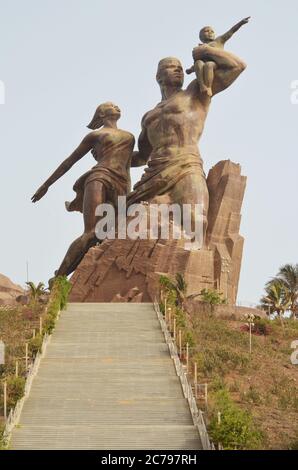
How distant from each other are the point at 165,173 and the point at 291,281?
665cm

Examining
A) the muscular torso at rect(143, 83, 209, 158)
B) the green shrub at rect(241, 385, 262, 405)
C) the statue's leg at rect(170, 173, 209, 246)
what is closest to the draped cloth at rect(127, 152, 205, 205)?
the statue's leg at rect(170, 173, 209, 246)

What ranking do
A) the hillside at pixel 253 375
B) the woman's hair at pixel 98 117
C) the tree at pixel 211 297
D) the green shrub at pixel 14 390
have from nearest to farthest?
the hillside at pixel 253 375 < the green shrub at pixel 14 390 < the tree at pixel 211 297 < the woman's hair at pixel 98 117

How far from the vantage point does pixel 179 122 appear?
106 feet

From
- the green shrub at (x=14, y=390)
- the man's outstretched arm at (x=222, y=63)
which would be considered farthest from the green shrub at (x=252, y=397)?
the man's outstretched arm at (x=222, y=63)

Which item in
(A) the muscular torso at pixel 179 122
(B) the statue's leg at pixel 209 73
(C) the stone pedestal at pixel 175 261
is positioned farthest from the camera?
(A) the muscular torso at pixel 179 122

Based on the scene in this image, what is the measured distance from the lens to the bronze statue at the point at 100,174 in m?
33.2

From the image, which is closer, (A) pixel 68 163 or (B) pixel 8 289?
(A) pixel 68 163

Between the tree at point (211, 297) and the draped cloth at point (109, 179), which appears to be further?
the draped cloth at point (109, 179)

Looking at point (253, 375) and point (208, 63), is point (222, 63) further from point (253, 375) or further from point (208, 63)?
point (253, 375)

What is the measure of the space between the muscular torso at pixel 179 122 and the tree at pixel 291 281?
601 centimetres

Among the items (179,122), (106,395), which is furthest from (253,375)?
(179,122)

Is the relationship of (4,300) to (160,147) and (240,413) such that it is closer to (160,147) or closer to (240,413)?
(160,147)

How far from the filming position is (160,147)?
32719mm

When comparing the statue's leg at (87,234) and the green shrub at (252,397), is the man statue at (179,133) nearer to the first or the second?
the statue's leg at (87,234)
